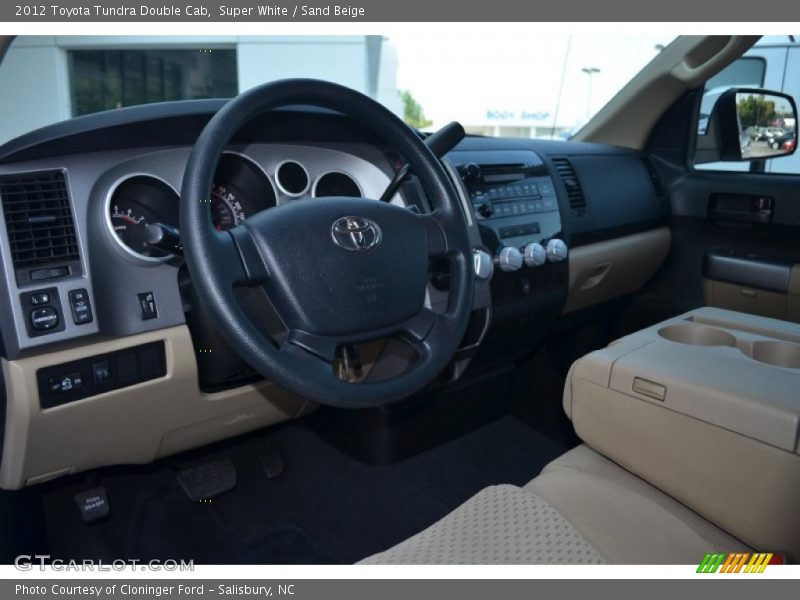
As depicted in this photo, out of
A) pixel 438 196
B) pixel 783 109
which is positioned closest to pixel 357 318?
pixel 438 196

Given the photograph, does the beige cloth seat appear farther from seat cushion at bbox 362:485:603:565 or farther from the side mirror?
the side mirror

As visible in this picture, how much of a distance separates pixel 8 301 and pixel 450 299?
83cm

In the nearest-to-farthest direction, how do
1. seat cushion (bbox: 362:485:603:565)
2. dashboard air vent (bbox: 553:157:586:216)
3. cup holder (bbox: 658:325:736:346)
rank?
seat cushion (bbox: 362:485:603:565) < cup holder (bbox: 658:325:736:346) < dashboard air vent (bbox: 553:157:586:216)

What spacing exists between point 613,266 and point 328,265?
1.52 m

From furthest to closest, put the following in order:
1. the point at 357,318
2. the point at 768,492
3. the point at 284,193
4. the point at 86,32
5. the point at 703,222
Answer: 1. the point at 703,222
2. the point at 284,193
3. the point at 86,32
4. the point at 357,318
5. the point at 768,492

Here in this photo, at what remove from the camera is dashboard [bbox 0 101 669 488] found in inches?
49.5

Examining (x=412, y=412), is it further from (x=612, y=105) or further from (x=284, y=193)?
(x=612, y=105)

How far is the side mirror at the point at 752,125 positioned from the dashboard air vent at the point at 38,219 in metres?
2.34

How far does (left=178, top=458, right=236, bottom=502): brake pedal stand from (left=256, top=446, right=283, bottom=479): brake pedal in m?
0.10

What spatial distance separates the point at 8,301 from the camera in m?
1.22

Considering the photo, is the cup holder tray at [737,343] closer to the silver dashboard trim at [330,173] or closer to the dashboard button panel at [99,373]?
the silver dashboard trim at [330,173]

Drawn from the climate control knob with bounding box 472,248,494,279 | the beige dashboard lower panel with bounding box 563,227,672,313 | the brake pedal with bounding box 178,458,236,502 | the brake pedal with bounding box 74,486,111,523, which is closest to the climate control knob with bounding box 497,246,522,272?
the climate control knob with bounding box 472,248,494,279

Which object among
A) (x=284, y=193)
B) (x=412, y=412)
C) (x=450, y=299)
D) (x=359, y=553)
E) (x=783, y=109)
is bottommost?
(x=359, y=553)

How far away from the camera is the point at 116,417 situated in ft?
4.73
